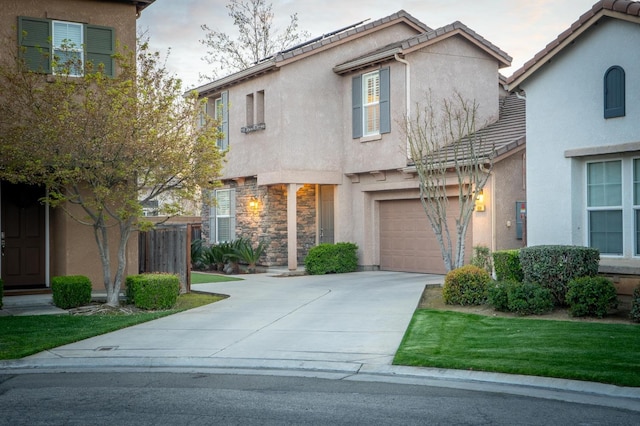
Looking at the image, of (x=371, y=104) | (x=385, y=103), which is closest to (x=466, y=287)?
(x=385, y=103)

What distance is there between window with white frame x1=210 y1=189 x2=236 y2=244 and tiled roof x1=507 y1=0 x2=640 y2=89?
43.5 ft

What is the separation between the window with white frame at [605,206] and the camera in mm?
13055

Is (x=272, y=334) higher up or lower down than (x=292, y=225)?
lower down

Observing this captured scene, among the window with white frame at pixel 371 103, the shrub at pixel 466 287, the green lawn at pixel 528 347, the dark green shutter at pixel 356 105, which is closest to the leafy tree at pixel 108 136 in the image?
the shrub at pixel 466 287

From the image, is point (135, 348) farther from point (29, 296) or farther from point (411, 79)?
point (411, 79)

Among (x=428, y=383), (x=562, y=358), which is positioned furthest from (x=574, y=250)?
(x=428, y=383)

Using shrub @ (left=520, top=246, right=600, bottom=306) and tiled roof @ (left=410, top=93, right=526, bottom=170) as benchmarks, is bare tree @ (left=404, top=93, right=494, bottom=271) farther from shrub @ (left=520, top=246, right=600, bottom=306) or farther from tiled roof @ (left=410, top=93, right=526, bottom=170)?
shrub @ (left=520, top=246, right=600, bottom=306)

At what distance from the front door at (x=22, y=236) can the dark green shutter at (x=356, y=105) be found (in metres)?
9.58

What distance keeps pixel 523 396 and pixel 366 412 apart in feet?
6.08

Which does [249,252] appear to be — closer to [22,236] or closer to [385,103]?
[385,103]

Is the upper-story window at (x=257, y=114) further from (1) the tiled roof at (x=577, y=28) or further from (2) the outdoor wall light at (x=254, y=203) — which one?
(1) the tiled roof at (x=577, y=28)

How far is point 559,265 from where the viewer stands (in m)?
12.6

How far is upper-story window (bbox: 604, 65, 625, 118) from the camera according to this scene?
12.8m

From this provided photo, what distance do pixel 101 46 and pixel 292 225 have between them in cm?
Result: 846
